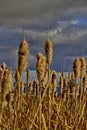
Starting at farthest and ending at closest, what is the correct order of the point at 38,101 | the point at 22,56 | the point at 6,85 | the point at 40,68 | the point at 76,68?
the point at 76,68
the point at 38,101
the point at 40,68
the point at 22,56
the point at 6,85

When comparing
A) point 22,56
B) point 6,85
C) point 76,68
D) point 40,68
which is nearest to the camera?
point 6,85

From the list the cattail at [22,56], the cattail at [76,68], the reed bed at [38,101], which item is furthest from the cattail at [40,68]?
the cattail at [76,68]

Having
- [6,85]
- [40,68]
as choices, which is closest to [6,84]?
[6,85]

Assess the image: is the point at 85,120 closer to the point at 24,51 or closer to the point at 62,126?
the point at 62,126

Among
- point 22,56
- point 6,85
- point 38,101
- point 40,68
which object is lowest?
point 38,101

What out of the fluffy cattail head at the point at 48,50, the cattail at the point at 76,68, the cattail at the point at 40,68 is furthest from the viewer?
the cattail at the point at 76,68

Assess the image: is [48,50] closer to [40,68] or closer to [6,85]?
[40,68]

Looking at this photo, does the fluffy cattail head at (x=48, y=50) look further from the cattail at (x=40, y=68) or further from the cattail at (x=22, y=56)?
the cattail at (x=22, y=56)

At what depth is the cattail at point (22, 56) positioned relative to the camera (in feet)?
12.0

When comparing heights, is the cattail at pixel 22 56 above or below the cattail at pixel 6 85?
above

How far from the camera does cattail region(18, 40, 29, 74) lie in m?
3.67

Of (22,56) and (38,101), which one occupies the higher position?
(22,56)

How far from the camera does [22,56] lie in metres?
3.75

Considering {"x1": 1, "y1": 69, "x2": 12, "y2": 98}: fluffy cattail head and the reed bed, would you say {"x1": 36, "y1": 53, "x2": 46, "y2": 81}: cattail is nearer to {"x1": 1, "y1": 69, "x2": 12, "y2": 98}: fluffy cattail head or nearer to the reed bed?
the reed bed
